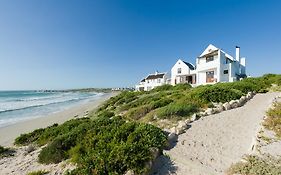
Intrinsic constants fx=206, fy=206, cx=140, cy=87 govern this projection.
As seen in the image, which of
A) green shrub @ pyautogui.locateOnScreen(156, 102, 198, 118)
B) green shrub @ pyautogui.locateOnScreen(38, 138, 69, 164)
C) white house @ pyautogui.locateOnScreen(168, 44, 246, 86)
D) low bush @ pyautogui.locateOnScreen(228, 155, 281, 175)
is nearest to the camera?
low bush @ pyautogui.locateOnScreen(228, 155, 281, 175)

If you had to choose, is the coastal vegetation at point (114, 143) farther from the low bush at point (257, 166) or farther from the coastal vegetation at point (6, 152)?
the low bush at point (257, 166)

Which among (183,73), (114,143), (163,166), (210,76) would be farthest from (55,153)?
(183,73)

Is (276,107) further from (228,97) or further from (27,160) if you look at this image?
(27,160)

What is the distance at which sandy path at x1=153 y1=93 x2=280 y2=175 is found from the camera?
18.6 feet

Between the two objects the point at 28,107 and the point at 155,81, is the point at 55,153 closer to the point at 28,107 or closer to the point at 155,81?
the point at 28,107

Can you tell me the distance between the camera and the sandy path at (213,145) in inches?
224

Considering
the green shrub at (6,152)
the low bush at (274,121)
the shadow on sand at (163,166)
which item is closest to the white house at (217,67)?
the low bush at (274,121)

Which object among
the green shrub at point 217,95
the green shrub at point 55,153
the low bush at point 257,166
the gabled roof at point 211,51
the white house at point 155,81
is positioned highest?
the gabled roof at point 211,51

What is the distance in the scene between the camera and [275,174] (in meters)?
4.95

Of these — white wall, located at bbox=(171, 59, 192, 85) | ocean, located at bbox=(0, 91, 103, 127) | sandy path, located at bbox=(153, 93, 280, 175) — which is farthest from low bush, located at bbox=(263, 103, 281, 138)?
white wall, located at bbox=(171, 59, 192, 85)

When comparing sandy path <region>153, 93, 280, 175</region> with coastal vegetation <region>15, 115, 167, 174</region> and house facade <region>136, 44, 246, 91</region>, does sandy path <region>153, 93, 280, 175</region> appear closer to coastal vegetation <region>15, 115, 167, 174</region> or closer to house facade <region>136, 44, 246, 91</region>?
coastal vegetation <region>15, 115, 167, 174</region>

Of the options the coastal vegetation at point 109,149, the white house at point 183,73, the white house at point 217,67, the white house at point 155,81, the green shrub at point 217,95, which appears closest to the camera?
the coastal vegetation at point 109,149

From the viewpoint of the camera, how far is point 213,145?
7.20 meters

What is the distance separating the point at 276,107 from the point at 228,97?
350 cm
